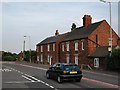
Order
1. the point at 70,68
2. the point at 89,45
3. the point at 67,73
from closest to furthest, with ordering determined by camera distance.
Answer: the point at 67,73
the point at 70,68
the point at 89,45

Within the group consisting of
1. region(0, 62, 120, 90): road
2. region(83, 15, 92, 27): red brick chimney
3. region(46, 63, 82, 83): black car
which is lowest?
region(0, 62, 120, 90): road

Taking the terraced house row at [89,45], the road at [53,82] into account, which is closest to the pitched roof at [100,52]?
the terraced house row at [89,45]

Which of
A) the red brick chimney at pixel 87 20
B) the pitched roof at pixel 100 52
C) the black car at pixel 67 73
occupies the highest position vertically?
the red brick chimney at pixel 87 20

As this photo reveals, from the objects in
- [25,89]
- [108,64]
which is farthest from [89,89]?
[108,64]

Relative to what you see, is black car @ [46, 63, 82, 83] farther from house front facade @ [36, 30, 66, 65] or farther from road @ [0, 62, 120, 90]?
house front facade @ [36, 30, 66, 65]

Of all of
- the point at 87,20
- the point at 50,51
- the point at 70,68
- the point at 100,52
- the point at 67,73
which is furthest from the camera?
the point at 50,51

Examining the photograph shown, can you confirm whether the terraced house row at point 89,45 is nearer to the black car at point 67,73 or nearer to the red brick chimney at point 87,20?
the red brick chimney at point 87,20

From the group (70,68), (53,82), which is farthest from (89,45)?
(53,82)

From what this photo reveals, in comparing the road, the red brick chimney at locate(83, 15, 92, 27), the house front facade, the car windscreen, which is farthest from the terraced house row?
the car windscreen

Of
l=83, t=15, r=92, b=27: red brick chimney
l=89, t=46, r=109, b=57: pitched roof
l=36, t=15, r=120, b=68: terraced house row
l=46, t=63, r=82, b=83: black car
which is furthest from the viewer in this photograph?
l=83, t=15, r=92, b=27: red brick chimney

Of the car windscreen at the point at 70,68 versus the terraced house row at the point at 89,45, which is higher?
the terraced house row at the point at 89,45

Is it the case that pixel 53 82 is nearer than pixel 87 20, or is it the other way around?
pixel 53 82

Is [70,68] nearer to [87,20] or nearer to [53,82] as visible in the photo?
[53,82]

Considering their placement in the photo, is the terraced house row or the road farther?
the terraced house row
